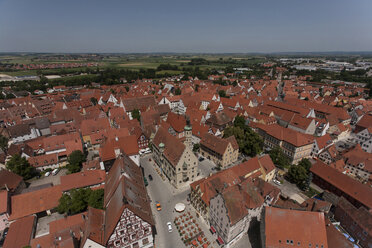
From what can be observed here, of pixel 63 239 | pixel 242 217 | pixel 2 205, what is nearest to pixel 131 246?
pixel 63 239

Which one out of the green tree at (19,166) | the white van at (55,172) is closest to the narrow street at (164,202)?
the white van at (55,172)

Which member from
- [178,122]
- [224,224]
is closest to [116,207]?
[224,224]

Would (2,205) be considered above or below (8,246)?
above

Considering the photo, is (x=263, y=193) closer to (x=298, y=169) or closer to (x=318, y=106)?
(x=298, y=169)

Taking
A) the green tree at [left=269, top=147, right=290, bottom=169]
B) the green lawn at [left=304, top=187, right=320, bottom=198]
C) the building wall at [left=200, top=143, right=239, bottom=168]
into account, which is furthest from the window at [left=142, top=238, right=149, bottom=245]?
the green tree at [left=269, top=147, right=290, bottom=169]

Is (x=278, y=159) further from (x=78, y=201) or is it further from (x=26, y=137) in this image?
(x=26, y=137)

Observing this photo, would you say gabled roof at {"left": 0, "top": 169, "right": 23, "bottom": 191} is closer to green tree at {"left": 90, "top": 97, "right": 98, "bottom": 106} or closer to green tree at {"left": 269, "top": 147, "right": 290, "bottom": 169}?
green tree at {"left": 269, "top": 147, "right": 290, "bottom": 169}
